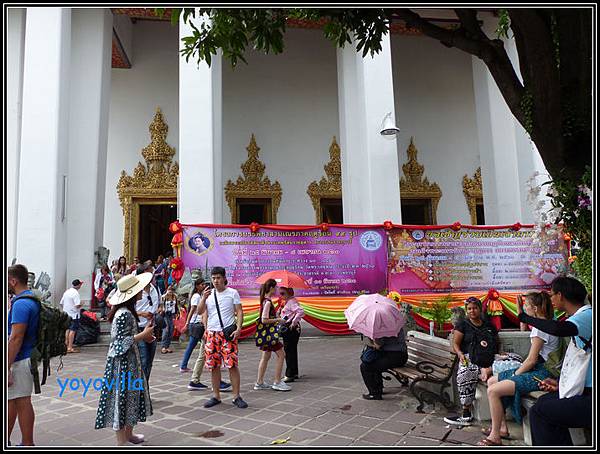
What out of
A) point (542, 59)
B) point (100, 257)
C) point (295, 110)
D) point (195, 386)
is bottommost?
point (195, 386)

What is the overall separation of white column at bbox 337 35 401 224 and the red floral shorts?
6073mm

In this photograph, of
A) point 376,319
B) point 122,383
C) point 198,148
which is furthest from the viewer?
point 198,148

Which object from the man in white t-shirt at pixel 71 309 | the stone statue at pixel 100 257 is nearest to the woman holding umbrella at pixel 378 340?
the man in white t-shirt at pixel 71 309

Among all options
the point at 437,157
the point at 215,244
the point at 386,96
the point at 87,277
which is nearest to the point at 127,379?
the point at 215,244

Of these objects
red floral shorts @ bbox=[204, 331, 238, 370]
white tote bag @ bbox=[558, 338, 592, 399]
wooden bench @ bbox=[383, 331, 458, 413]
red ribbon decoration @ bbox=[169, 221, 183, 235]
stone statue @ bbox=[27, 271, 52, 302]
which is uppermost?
red ribbon decoration @ bbox=[169, 221, 183, 235]

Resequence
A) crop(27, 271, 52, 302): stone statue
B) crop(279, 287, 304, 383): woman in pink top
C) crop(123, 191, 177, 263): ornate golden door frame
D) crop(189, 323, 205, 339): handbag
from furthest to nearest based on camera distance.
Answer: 1. crop(123, 191, 177, 263): ornate golden door frame
2. crop(27, 271, 52, 302): stone statue
3. crop(189, 323, 205, 339): handbag
4. crop(279, 287, 304, 383): woman in pink top

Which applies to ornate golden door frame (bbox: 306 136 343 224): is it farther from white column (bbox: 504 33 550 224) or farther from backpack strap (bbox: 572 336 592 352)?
backpack strap (bbox: 572 336 592 352)

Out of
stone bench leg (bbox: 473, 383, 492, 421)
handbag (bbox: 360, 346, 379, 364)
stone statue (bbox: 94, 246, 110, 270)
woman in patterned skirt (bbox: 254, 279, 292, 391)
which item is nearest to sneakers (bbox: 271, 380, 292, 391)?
woman in patterned skirt (bbox: 254, 279, 292, 391)

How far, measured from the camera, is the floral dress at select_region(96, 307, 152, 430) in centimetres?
330

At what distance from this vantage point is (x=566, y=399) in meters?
2.66

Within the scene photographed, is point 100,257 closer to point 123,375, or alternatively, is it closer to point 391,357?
point 123,375

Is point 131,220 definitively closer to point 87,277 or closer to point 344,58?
point 87,277

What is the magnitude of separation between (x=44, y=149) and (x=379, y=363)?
8.34 meters

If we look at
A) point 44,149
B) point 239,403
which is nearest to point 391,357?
point 239,403
